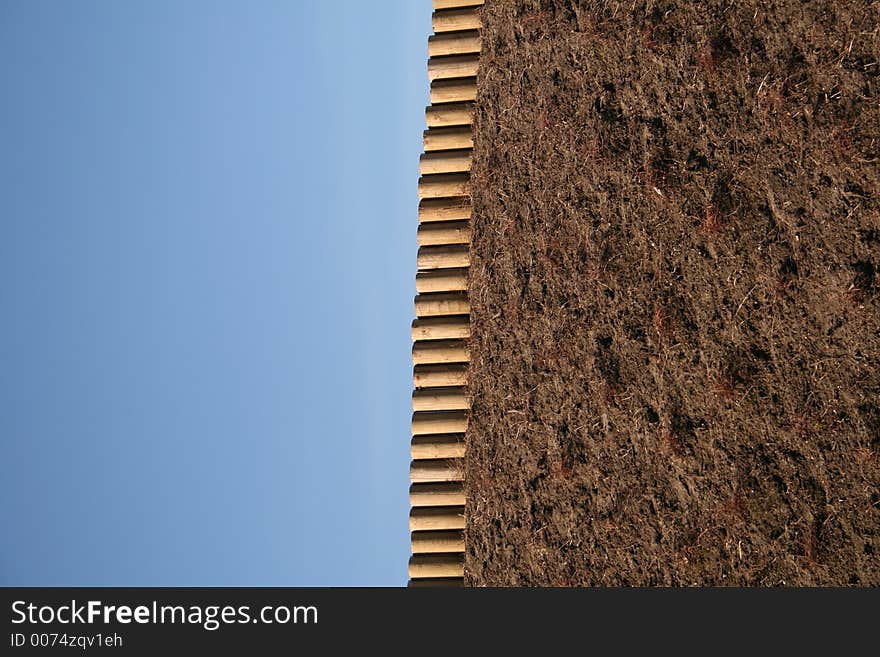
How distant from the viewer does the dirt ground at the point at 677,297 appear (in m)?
4.63

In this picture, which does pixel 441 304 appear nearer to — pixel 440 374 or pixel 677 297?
pixel 440 374

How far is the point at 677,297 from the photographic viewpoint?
4922 mm

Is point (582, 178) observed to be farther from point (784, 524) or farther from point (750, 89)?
point (784, 524)

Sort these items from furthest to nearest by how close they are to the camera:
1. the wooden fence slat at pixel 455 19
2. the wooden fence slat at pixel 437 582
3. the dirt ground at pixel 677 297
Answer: the wooden fence slat at pixel 455 19 → the wooden fence slat at pixel 437 582 → the dirt ground at pixel 677 297

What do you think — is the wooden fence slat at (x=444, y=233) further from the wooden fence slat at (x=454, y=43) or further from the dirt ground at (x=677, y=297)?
the wooden fence slat at (x=454, y=43)

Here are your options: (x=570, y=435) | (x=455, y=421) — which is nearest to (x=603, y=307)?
(x=570, y=435)

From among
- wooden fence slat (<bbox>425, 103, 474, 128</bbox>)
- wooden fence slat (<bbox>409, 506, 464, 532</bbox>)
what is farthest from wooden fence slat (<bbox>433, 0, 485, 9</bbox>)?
wooden fence slat (<bbox>409, 506, 464, 532</bbox>)

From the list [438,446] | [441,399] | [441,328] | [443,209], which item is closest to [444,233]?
[443,209]

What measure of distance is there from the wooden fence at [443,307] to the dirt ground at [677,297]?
15 cm

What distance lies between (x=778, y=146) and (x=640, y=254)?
3.19 ft

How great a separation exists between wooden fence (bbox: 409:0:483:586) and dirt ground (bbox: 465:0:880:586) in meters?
0.15

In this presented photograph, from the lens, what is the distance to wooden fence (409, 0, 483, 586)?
5.38 m

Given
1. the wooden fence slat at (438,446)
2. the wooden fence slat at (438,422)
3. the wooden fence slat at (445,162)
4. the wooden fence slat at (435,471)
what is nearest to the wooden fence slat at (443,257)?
the wooden fence slat at (445,162)

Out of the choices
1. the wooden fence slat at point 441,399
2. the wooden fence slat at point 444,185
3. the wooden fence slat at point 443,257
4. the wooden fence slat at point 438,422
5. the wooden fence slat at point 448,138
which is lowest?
the wooden fence slat at point 438,422
